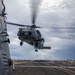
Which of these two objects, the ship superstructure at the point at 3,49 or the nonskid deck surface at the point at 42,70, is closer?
the ship superstructure at the point at 3,49

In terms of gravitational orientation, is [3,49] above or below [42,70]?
above

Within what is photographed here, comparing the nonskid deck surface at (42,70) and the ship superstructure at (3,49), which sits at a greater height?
the ship superstructure at (3,49)

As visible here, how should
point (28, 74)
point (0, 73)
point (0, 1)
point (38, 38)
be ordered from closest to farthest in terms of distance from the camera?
point (0, 73) < point (0, 1) < point (38, 38) < point (28, 74)

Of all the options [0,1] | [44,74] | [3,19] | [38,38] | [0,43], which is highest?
[0,1]

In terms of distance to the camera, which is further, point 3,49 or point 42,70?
point 42,70

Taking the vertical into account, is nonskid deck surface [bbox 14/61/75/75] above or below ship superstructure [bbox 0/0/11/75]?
below

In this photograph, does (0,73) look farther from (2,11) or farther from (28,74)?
(28,74)

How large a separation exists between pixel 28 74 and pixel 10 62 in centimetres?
4341

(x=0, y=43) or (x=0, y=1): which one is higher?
(x=0, y=1)

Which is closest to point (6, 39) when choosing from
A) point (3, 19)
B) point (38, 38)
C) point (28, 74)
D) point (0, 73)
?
point (3, 19)

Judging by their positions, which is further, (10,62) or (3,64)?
(10,62)

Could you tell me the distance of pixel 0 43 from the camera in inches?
213

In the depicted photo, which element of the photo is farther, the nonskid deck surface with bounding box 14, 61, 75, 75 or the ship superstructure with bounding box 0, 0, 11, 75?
the nonskid deck surface with bounding box 14, 61, 75, 75

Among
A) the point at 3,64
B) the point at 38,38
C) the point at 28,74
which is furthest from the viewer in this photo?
the point at 28,74
